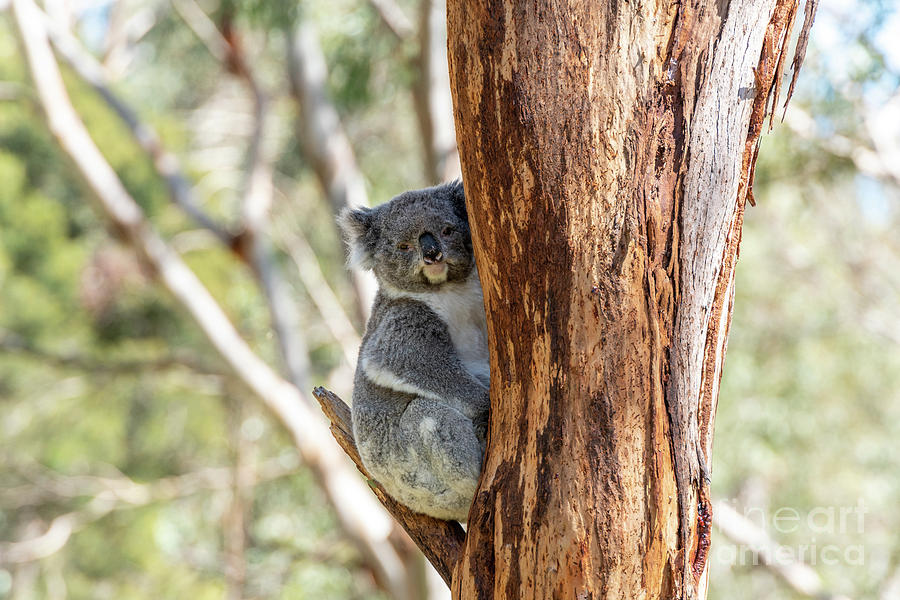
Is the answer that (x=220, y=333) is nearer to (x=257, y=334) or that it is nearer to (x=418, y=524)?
(x=257, y=334)

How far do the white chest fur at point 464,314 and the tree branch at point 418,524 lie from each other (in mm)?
436

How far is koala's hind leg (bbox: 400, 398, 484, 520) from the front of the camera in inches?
98.2

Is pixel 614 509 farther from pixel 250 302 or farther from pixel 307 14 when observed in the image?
pixel 250 302

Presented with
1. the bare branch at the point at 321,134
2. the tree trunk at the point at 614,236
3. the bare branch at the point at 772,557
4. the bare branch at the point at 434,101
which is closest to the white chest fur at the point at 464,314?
the tree trunk at the point at 614,236

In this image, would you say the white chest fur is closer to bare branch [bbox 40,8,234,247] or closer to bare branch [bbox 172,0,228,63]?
bare branch [bbox 40,8,234,247]

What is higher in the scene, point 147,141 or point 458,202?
point 458,202

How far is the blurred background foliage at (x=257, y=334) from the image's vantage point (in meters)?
8.28

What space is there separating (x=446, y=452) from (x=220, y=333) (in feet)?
17.7

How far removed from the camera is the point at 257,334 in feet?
31.7

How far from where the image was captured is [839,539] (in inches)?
470

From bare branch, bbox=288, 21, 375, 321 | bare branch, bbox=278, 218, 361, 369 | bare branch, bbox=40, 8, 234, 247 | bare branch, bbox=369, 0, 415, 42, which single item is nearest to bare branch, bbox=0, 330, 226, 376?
bare branch, bbox=40, 8, 234, 247

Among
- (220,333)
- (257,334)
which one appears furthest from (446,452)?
(257,334)

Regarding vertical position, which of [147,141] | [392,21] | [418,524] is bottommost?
[418,524]

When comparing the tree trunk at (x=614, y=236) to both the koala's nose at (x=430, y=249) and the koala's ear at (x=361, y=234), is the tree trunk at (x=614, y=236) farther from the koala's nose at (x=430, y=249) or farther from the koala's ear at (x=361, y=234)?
the koala's ear at (x=361, y=234)
